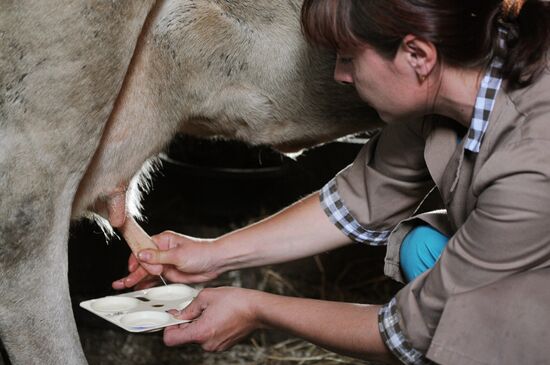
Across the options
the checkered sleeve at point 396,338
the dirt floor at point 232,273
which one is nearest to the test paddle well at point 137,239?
the checkered sleeve at point 396,338

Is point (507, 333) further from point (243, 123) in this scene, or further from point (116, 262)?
point (116, 262)

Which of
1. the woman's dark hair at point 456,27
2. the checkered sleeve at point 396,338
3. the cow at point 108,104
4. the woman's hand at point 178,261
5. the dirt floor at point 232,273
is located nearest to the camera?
the woman's dark hair at point 456,27

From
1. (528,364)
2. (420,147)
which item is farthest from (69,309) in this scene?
(528,364)

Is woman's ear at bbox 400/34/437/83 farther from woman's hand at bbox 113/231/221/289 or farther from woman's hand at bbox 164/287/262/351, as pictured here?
woman's hand at bbox 113/231/221/289

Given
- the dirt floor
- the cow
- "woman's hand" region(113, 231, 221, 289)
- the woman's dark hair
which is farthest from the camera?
the dirt floor

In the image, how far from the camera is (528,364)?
56.4 inches

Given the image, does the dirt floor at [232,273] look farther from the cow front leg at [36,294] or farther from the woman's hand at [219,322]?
the woman's hand at [219,322]

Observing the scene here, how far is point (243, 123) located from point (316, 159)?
0.89 metres

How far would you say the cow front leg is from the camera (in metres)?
1.64

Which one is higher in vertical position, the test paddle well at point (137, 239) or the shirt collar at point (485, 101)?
the shirt collar at point (485, 101)

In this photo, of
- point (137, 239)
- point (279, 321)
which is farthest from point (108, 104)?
point (279, 321)

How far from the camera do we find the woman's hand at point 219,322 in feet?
5.22

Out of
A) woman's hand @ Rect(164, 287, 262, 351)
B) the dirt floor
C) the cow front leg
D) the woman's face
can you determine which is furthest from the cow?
the dirt floor

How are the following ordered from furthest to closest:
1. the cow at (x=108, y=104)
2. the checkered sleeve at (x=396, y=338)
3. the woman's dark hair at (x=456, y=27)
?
the cow at (x=108, y=104), the checkered sleeve at (x=396, y=338), the woman's dark hair at (x=456, y=27)
